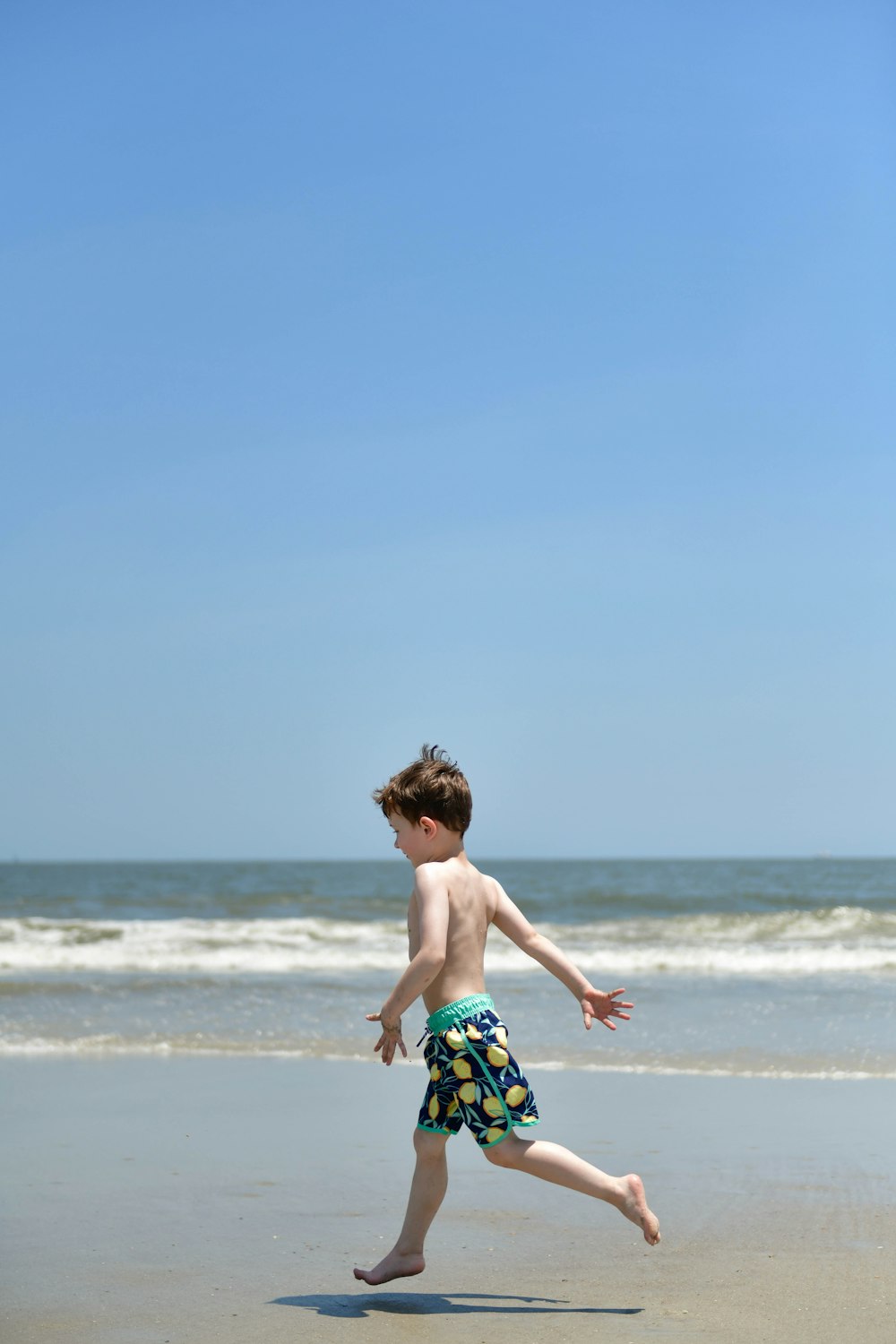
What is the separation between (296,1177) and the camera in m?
4.80

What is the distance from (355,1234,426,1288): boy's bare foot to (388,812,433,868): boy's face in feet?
3.46

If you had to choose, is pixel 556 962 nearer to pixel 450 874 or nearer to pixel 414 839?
pixel 450 874

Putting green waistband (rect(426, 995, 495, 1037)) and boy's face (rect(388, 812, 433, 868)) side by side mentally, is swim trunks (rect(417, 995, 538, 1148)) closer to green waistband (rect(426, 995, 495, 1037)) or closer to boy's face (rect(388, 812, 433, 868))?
green waistband (rect(426, 995, 495, 1037))

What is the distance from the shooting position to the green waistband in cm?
337

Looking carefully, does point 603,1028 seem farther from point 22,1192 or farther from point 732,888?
point 732,888

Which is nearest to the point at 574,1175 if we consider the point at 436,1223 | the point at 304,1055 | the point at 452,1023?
the point at 452,1023

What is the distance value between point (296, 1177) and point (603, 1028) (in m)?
4.24

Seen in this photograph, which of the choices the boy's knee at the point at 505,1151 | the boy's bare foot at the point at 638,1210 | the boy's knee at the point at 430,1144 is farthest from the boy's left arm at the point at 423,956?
the boy's bare foot at the point at 638,1210

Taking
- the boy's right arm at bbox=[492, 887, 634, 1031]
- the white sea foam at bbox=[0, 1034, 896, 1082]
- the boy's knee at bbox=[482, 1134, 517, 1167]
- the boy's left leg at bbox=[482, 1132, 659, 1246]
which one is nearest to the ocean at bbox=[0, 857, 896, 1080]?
the white sea foam at bbox=[0, 1034, 896, 1082]

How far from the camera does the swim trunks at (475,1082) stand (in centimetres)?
331

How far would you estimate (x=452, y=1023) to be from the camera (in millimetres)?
3361

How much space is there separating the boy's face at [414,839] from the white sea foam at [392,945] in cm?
995

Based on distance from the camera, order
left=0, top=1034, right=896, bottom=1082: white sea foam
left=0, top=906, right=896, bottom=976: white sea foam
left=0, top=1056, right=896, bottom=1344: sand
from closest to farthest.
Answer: left=0, top=1056, right=896, bottom=1344: sand → left=0, top=1034, right=896, bottom=1082: white sea foam → left=0, top=906, right=896, bottom=976: white sea foam

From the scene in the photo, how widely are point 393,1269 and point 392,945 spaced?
580 inches
